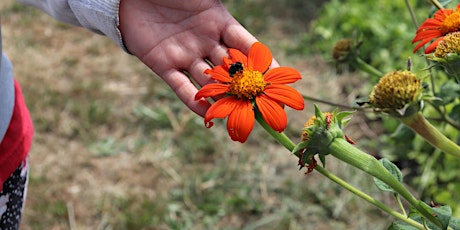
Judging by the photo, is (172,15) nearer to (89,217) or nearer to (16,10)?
(89,217)

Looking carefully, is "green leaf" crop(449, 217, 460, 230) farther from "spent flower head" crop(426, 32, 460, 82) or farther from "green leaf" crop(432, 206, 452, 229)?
"spent flower head" crop(426, 32, 460, 82)

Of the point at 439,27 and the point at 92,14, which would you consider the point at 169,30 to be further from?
the point at 439,27

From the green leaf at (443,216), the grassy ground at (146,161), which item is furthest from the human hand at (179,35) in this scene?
the grassy ground at (146,161)

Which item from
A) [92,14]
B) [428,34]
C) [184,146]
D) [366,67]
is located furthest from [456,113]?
[184,146]

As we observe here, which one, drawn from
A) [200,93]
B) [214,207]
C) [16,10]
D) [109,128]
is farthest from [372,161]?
[16,10]

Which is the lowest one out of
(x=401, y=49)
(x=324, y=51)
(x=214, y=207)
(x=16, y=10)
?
(x=16, y=10)

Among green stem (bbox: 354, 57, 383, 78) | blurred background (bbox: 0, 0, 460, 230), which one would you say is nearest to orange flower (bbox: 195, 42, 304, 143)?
green stem (bbox: 354, 57, 383, 78)

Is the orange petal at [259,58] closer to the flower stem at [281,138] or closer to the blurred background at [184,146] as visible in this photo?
the flower stem at [281,138]
